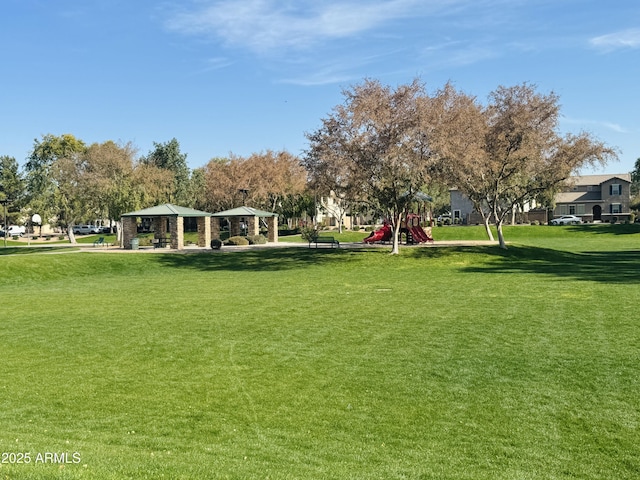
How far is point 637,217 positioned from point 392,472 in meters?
81.7

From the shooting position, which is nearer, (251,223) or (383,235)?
(383,235)

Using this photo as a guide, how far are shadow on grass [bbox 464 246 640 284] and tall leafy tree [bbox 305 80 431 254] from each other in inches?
275

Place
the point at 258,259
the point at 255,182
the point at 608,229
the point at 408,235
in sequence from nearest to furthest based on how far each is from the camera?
the point at 258,259, the point at 408,235, the point at 608,229, the point at 255,182

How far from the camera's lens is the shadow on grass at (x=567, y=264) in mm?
24477

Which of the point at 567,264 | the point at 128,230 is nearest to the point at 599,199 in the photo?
the point at 567,264

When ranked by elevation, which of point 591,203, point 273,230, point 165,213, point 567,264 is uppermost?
point 591,203

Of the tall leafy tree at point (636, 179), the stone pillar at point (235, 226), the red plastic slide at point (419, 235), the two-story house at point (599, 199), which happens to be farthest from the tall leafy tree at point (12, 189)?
the tall leafy tree at point (636, 179)

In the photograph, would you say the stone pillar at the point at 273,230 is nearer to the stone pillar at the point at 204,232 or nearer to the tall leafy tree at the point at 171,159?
the stone pillar at the point at 204,232

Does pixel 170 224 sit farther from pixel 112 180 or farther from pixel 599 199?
pixel 599 199

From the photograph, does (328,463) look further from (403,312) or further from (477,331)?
(403,312)

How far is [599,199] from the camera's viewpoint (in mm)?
85938

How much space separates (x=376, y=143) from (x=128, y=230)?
73.8 feet

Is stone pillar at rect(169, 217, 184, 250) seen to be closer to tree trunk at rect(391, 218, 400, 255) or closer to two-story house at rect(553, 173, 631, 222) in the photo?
tree trunk at rect(391, 218, 400, 255)

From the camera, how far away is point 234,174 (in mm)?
68750
